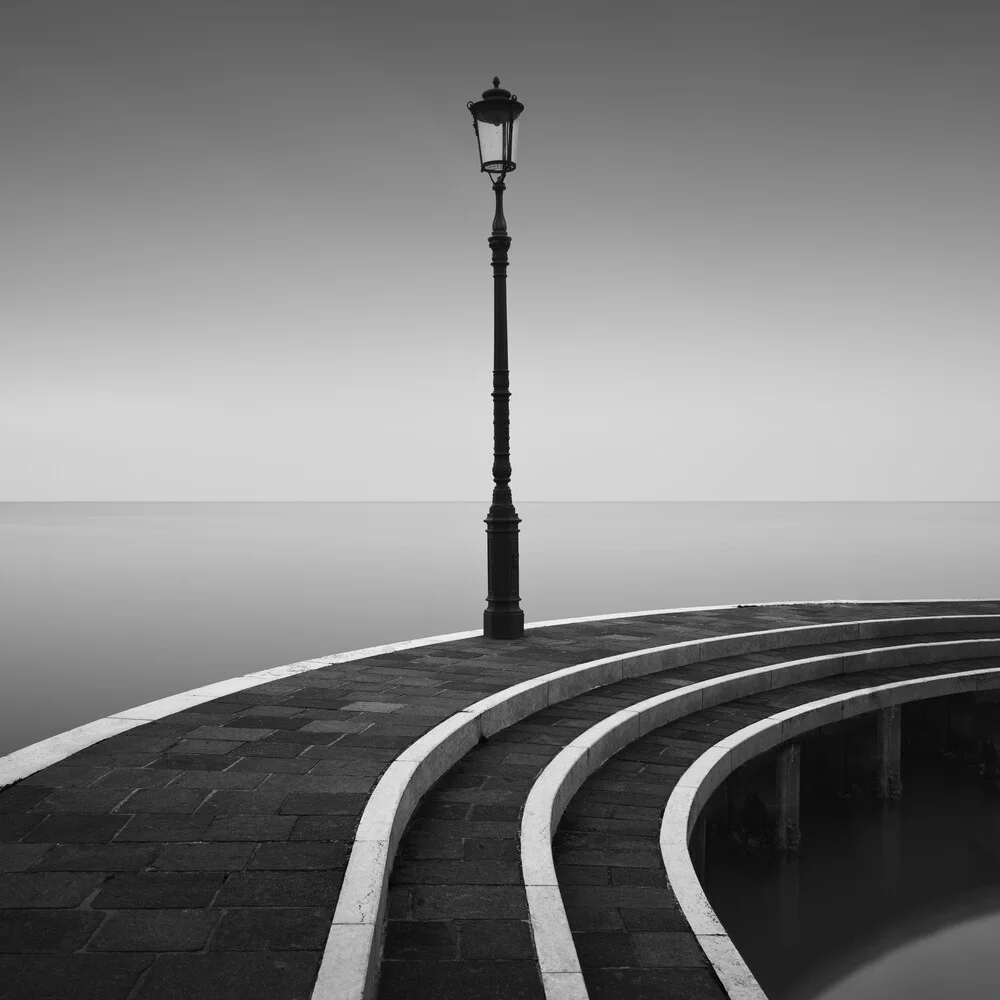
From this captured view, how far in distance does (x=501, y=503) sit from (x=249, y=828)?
587cm

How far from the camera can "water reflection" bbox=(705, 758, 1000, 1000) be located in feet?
22.5

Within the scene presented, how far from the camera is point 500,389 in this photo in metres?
9.66

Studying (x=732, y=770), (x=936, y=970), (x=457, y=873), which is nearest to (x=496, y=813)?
(x=457, y=873)

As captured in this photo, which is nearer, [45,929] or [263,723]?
[45,929]

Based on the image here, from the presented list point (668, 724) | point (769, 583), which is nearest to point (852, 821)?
point (668, 724)

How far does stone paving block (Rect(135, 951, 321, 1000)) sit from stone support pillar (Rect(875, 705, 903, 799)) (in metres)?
7.97

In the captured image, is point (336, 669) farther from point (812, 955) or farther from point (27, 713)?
point (27, 713)

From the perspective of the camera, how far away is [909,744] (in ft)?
37.1

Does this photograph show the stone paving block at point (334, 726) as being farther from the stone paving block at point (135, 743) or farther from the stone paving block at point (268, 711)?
the stone paving block at point (135, 743)

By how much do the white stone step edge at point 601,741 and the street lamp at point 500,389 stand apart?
7.22ft

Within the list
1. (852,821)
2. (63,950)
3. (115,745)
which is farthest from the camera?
(852,821)

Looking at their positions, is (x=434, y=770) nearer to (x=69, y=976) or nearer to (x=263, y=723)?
(x=263, y=723)

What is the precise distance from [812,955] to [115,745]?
554cm

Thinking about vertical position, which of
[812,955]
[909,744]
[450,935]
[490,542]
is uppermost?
[490,542]
